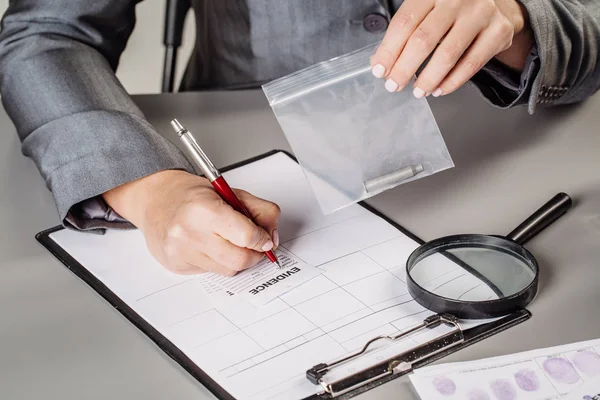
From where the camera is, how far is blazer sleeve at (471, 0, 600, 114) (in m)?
1.01

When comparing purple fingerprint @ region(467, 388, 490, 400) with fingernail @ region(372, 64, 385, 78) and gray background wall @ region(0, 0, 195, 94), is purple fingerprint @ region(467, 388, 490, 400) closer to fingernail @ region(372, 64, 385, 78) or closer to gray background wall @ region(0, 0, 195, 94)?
fingernail @ region(372, 64, 385, 78)

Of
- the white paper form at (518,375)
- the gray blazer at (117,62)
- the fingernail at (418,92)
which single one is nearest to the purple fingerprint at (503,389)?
the white paper form at (518,375)

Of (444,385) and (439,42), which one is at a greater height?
(439,42)

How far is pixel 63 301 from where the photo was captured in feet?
2.65

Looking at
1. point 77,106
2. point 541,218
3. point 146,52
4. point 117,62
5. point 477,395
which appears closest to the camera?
point 477,395

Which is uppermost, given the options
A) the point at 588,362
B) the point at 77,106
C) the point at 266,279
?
the point at 77,106

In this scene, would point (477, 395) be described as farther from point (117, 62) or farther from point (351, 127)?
point (117, 62)

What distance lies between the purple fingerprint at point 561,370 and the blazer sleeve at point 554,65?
1.36ft

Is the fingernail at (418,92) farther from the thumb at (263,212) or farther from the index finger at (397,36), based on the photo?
the thumb at (263,212)

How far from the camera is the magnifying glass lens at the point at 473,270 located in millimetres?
752

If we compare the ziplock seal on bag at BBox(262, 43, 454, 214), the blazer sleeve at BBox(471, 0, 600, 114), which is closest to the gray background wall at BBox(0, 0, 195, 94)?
the blazer sleeve at BBox(471, 0, 600, 114)

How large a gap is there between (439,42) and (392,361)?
0.38m

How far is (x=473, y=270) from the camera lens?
78 cm

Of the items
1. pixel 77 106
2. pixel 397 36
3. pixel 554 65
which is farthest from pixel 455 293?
pixel 77 106
